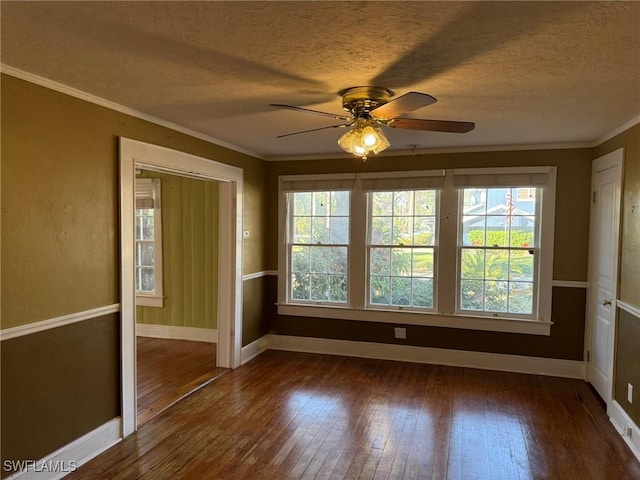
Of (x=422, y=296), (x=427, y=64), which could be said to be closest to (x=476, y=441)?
(x=422, y=296)

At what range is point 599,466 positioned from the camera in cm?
262

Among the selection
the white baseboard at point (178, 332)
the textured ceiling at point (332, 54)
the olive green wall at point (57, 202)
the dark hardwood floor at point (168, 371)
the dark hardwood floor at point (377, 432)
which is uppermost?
the textured ceiling at point (332, 54)

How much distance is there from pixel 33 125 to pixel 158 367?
2.89m

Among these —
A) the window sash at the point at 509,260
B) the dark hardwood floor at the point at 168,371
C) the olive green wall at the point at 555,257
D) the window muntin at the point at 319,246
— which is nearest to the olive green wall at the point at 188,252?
the dark hardwood floor at the point at 168,371

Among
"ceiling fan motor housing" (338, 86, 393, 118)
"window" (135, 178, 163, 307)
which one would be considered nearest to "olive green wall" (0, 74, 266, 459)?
"ceiling fan motor housing" (338, 86, 393, 118)

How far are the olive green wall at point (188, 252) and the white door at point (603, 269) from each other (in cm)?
412

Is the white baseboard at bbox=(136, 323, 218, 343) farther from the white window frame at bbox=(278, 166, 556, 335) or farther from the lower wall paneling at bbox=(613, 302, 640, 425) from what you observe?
the lower wall paneling at bbox=(613, 302, 640, 425)

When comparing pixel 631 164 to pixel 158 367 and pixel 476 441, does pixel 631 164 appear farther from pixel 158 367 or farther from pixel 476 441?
pixel 158 367

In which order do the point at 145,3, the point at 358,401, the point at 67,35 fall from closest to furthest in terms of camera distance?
the point at 145,3 < the point at 67,35 < the point at 358,401

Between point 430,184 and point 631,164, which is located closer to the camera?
point 631,164

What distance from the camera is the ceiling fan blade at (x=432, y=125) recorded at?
2400 millimetres

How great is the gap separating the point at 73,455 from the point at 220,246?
2.27 m

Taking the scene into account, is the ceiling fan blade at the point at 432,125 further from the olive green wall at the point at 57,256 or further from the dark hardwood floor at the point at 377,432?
the dark hardwood floor at the point at 377,432

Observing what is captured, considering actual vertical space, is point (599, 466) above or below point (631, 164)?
below
